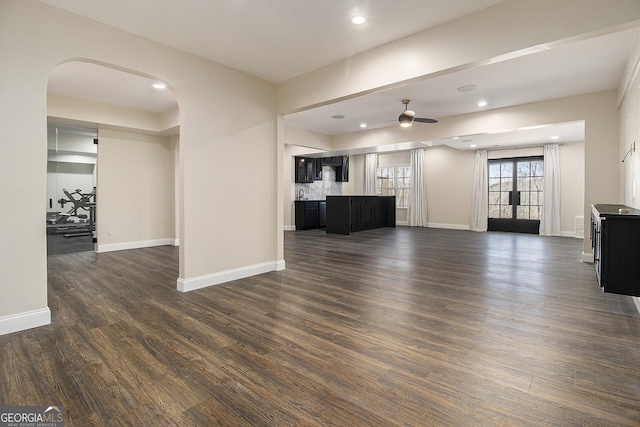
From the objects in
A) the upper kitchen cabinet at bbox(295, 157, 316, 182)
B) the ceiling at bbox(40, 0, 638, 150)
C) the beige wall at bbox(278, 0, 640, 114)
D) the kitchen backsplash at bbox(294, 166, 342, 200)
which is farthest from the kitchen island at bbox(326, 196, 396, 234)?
the beige wall at bbox(278, 0, 640, 114)

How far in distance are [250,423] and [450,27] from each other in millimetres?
3464

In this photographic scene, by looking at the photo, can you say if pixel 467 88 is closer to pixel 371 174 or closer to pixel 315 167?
pixel 315 167

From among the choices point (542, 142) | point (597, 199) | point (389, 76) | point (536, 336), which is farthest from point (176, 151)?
point (542, 142)

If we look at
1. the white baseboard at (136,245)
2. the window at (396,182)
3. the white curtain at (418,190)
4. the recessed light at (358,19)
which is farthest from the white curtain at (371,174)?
the recessed light at (358,19)

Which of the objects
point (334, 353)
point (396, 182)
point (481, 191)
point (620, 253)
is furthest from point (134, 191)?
point (481, 191)

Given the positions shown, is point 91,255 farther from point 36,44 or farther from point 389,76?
point 389,76

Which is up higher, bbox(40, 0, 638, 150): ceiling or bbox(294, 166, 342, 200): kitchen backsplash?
bbox(40, 0, 638, 150): ceiling

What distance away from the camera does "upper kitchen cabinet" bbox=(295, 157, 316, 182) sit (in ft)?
32.9

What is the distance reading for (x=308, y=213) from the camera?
991 centimetres

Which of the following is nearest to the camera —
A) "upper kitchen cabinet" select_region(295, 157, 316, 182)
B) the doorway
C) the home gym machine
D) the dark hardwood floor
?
the dark hardwood floor

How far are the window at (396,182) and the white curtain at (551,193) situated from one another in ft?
13.2

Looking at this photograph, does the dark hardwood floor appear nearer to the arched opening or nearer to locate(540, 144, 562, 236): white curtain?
the arched opening

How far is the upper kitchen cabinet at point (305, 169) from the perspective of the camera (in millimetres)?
10016

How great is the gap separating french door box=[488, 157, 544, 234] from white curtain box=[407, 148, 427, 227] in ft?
6.60
